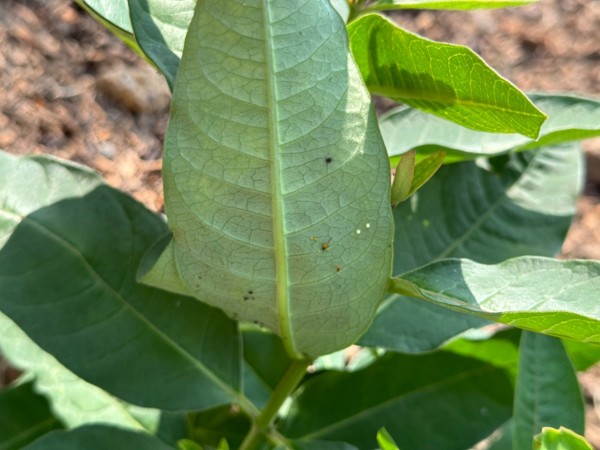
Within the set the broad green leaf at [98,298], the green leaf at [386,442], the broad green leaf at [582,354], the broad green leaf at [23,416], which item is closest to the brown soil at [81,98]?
the broad green leaf at [23,416]

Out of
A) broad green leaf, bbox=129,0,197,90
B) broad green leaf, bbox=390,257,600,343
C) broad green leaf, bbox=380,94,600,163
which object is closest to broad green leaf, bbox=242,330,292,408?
broad green leaf, bbox=380,94,600,163

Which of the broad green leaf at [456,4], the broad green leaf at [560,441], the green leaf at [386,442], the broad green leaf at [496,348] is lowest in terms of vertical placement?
the broad green leaf at [496,348]

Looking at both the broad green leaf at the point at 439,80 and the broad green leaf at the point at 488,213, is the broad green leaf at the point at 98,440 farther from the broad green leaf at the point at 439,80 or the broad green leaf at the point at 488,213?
the broad green leaf at the point at 439,80

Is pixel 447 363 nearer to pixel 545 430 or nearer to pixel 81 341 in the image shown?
pixel 545 430

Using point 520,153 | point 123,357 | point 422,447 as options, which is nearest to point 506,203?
point 520,153

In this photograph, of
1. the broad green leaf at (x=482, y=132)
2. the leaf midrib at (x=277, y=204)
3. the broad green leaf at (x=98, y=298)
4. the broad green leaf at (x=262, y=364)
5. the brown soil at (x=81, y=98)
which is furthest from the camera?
the brown soil at (x=81, y=98)

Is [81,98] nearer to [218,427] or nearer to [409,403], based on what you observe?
[218,427]

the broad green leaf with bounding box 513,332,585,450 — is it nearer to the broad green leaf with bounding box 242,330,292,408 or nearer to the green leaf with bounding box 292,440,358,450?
the green leaf with bounding box 292,440,358,450
